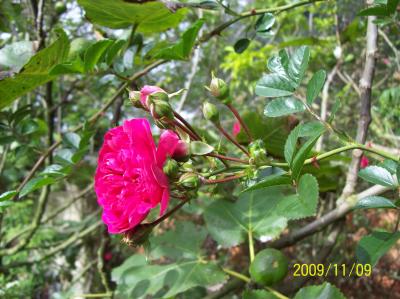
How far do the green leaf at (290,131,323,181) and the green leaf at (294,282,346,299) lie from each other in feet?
1.00

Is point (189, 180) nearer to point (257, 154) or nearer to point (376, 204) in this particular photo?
point (257, 154)

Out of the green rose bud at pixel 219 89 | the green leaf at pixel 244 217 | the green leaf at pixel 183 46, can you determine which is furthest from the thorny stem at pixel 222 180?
the green leaf at pixel 244 217

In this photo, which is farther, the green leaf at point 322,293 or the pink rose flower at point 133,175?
the green leaf at point 322,293

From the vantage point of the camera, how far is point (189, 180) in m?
0.52

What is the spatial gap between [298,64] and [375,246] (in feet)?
0.88

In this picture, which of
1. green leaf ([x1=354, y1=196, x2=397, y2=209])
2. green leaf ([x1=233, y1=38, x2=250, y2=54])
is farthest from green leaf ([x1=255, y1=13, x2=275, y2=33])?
green leaf ([x1=354, y1=196, x2=397, y2=209])

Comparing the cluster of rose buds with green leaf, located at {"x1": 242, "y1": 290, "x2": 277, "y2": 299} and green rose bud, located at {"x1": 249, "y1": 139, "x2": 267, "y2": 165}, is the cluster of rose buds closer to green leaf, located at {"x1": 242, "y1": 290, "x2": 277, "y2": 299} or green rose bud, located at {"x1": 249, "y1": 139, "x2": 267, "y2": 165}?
green rose bud, located at {"x1": 249, "y1": 139, "x2": 267, "y2": 165}

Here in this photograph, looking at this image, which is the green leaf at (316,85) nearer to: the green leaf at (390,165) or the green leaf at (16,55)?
the green leaf at (390,165)

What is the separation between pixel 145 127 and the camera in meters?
0.53

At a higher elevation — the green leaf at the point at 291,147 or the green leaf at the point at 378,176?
the green leaf at the point at 291,147

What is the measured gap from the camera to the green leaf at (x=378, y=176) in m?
0.57

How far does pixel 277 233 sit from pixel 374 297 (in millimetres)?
1414

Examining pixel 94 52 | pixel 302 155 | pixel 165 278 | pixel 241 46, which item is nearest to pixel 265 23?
pixel 241 46

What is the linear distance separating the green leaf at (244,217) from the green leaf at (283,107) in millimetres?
464
